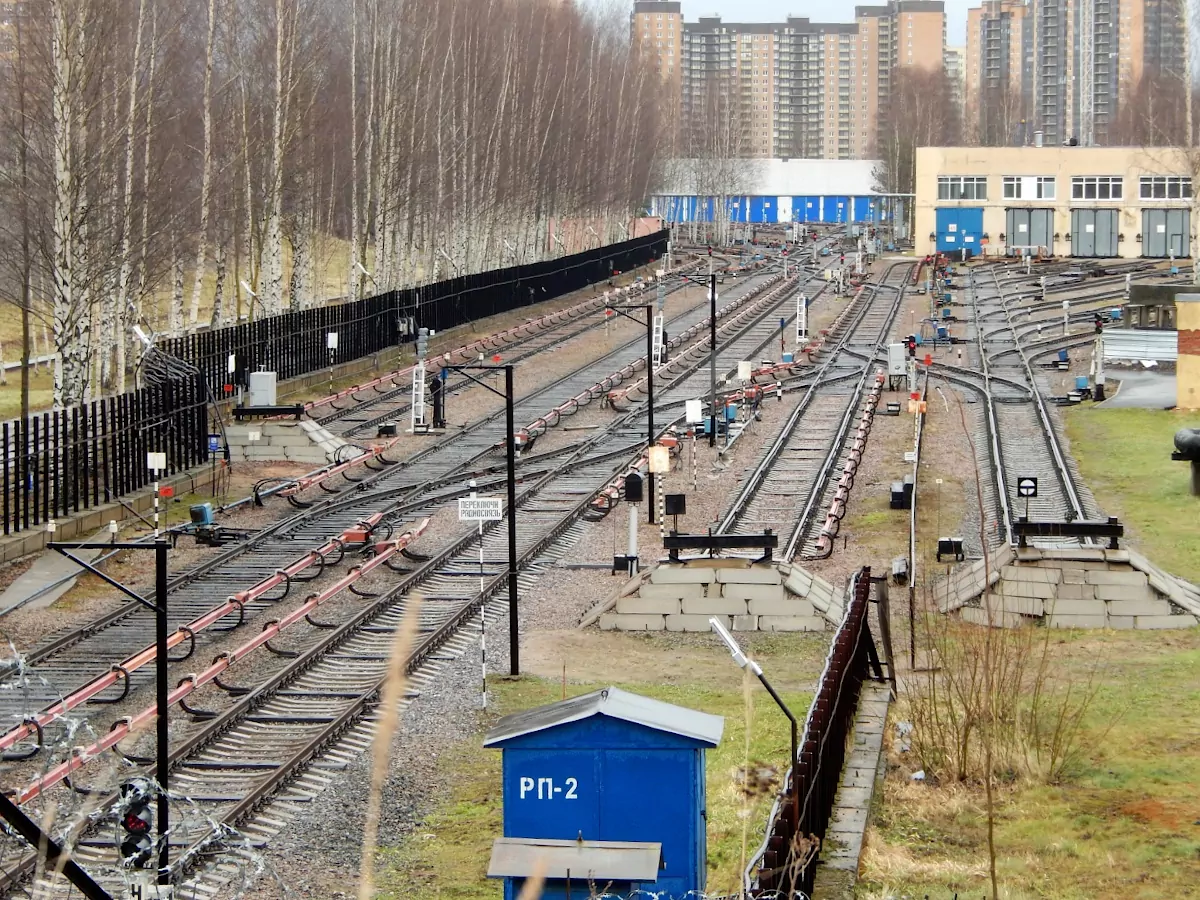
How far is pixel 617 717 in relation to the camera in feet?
43.1

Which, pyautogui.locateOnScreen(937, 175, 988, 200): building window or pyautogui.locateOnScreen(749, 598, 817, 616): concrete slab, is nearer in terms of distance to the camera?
pyautogui.locateOnScreen(749, 598, 817, 616): concrete slab

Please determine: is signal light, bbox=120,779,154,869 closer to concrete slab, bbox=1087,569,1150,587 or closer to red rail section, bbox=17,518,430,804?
red rail section, bbox=17,518,430,804

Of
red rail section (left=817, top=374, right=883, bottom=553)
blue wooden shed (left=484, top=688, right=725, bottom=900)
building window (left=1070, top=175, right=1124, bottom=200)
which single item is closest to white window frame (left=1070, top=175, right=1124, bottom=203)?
building window (left=1070, top=175, right=1124, bottom=200)

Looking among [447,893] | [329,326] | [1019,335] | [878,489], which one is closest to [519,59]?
[1019,335]

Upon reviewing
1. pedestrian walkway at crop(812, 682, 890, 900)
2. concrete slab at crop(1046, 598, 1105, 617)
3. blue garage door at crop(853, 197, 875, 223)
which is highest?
blue garage door at crop(853, 197, 875, 223)

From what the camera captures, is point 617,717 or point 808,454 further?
point 808,454

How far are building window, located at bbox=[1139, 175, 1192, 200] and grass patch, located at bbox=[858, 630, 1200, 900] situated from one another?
275 ft

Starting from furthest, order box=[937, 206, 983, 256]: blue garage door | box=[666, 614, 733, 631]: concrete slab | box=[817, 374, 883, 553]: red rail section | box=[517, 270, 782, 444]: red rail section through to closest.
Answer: box=[937, 206, 983, 256]: blue garage door, box=[517, 270, 782, 444]: red rail section, box=[817, 374, 883, 553]: red rail section, box=[666, 614, 733, 631]: concrete slab

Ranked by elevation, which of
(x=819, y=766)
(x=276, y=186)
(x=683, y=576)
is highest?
(x=276, y=186)

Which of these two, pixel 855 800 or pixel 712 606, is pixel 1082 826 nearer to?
pixel 855 800

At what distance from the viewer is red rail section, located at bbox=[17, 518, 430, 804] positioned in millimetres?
17016

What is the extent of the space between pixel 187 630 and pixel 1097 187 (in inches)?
3350

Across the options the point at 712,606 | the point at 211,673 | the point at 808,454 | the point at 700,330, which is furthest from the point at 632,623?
the point at 700,330

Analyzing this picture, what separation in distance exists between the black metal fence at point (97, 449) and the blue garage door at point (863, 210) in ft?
411
